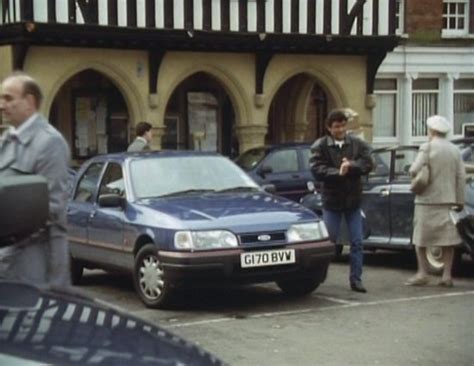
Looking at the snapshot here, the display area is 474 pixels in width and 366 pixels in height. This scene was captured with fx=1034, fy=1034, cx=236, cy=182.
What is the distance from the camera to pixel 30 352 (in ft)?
9.00

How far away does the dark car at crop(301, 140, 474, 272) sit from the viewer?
11812 mm

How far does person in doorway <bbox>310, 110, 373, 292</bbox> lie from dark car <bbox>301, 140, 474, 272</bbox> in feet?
5.06

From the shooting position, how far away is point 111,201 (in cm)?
989

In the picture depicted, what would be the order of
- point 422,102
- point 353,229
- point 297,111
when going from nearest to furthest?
point 353,229 → point 297,111 → point 422,102

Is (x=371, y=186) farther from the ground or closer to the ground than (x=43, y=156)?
closer to the ground

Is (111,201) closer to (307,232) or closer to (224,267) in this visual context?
(224,267)

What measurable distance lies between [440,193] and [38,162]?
5690mm

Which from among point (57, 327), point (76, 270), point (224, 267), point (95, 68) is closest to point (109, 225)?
point (76, 270)

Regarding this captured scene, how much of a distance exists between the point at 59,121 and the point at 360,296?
47.6ft

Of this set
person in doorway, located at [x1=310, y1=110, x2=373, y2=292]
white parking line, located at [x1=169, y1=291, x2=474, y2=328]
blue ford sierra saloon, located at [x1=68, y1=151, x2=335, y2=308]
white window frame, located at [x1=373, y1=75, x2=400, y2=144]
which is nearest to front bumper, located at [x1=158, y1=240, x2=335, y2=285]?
blue ford sierra saloon, located at [x1=68, y1=151, x2=335, y2=308]

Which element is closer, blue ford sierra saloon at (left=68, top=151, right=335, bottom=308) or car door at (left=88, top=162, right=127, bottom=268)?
blue ford sierra saloon at (left=68, top=151, right=335, bottom=308)

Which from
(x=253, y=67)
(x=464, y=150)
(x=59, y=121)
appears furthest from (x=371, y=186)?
(x=59, y=121)

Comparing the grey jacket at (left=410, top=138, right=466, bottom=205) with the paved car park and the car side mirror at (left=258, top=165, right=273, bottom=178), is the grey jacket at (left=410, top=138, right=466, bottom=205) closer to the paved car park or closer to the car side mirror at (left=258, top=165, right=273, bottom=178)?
the paved car park

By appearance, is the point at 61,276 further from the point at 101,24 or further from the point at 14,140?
the point at 101,24
